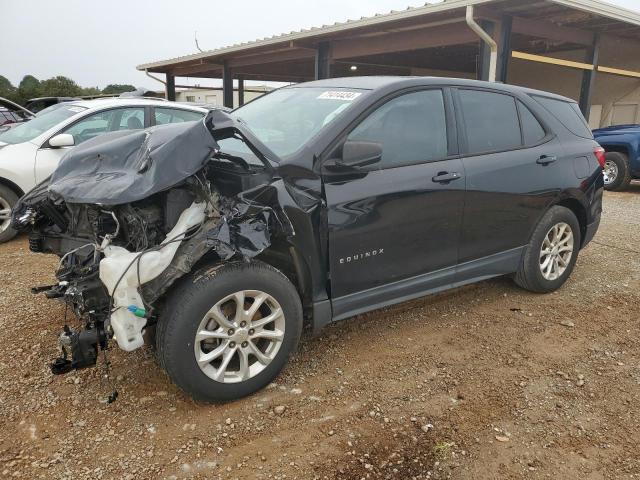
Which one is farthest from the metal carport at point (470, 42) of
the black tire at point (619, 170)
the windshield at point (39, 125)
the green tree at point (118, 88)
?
the green tree at point (118, 88)

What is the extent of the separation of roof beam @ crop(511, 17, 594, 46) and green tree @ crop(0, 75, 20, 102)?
2513 centimetres

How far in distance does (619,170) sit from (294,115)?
8853mm

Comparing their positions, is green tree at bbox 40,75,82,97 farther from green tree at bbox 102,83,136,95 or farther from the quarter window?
the quarter window

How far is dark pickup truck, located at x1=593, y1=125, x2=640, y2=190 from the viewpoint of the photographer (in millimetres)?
9578

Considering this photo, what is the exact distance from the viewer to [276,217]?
2.69 m

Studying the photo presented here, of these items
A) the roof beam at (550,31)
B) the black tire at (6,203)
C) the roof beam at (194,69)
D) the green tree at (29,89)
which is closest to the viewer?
the black tire at (6,203)

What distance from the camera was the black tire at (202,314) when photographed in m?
2.49

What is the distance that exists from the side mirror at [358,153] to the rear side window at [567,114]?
6.84ft

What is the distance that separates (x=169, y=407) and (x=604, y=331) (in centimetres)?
314

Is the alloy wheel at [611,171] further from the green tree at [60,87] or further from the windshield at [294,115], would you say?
the green tree at [60,87]

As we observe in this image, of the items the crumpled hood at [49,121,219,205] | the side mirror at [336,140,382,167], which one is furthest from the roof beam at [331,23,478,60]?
the crumpled hood at [49,121,219,205]

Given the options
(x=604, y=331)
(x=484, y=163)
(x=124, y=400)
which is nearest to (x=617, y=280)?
(x=604, y=331)

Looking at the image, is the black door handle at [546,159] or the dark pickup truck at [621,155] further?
the dark pickup truck at [621,155]

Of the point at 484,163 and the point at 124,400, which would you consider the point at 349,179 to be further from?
the point at 124,400
